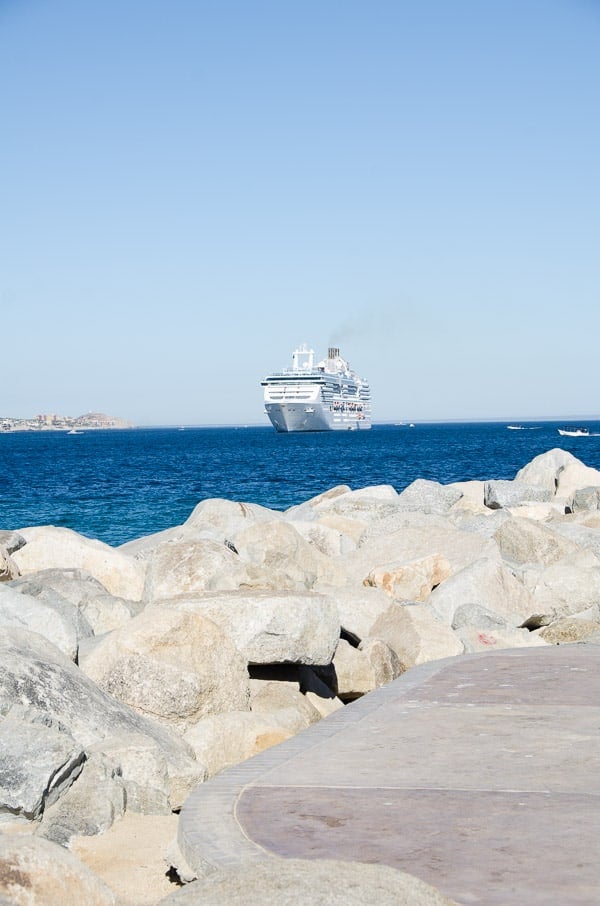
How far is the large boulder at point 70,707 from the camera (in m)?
4.90

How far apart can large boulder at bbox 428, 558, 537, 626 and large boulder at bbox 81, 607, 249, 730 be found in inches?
144

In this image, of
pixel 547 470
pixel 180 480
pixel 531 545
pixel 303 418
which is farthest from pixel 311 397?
pixel 531 545

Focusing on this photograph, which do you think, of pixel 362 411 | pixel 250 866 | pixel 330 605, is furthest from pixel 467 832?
pixel 362 411

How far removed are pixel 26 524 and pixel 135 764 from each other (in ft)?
73.4

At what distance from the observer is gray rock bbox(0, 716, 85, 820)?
431cm

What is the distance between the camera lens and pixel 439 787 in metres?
3.90

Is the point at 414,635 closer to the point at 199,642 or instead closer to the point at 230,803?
the point at 199,642

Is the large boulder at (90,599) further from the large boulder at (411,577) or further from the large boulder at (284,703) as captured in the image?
the large boulder at (411,577)

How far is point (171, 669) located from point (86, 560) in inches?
200

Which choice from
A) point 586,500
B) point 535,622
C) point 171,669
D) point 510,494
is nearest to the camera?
point 171,669

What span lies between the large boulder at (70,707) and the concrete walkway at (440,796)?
0.67m

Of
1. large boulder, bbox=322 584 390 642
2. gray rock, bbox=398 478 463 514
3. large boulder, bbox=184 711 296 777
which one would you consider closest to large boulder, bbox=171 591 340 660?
large boulder, bbox=184 711 296 777

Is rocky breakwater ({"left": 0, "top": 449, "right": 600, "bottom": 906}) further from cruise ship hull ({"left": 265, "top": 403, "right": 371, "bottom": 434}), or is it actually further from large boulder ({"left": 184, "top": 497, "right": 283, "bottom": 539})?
cruise ship hull ({"left": 265, "top": 403, "right": 371, "bottom": 434})

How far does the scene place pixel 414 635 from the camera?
25.6 feet
